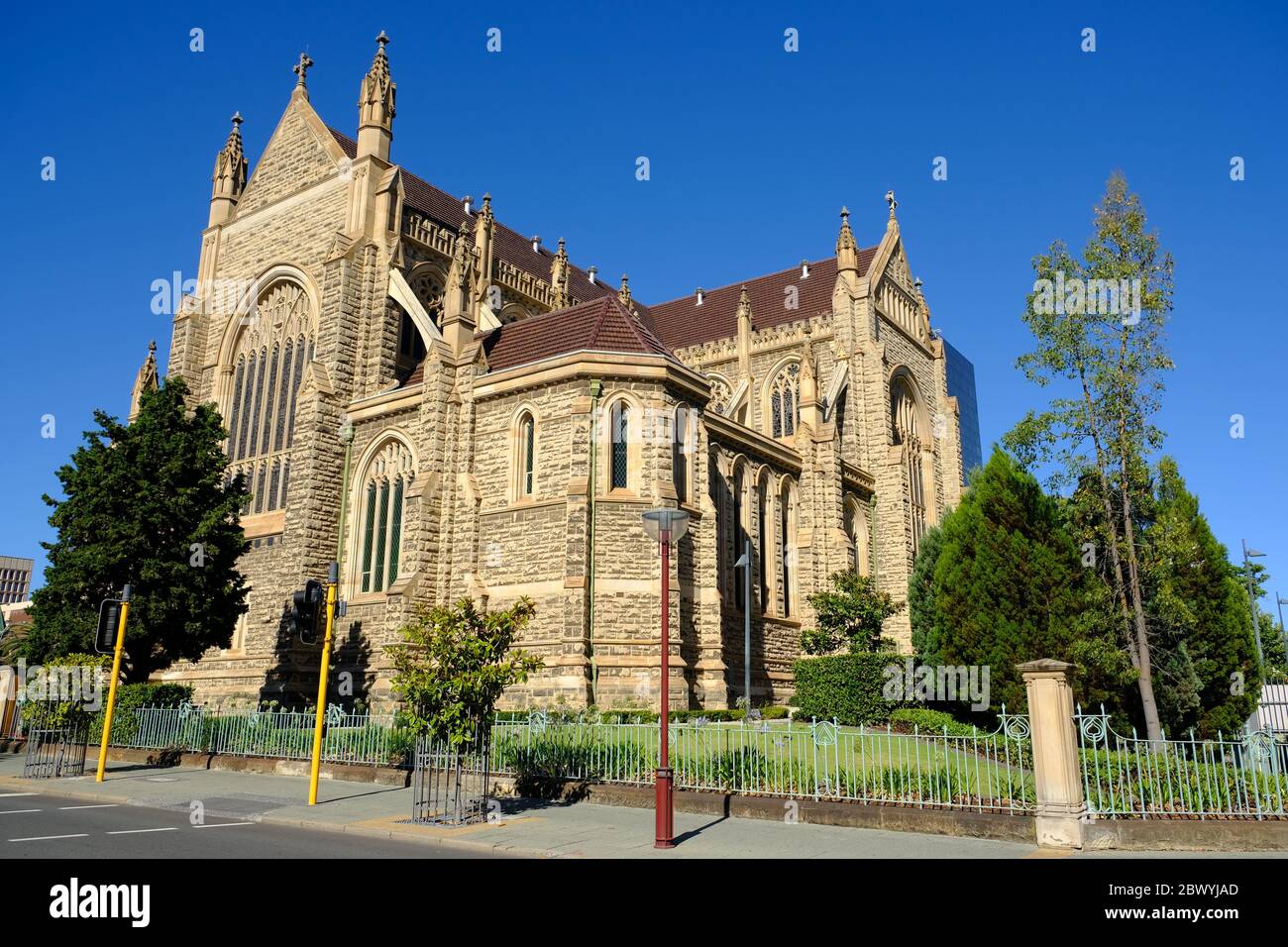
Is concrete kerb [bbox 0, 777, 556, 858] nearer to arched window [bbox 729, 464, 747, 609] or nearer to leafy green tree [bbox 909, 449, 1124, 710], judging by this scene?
leafy green tree [bbox 909, 449, 1124, 710]

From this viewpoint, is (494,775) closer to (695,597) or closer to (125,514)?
(695,597)

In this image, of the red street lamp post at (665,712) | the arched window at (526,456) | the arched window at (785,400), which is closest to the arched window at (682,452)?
the arched window at (526,456)

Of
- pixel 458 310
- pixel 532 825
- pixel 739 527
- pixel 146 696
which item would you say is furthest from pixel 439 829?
pixel 739 527

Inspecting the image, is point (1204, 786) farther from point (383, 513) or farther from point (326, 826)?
point (383, 513)

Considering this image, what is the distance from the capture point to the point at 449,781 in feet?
41.4

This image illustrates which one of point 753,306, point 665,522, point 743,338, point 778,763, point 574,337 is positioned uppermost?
point 753,306

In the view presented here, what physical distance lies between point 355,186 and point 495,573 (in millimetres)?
15395

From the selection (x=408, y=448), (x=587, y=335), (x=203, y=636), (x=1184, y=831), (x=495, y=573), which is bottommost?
(x=1184, y=831)

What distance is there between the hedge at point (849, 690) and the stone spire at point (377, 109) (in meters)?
22.5

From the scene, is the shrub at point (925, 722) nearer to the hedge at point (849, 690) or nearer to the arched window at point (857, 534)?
the hedge at point (849, 690)

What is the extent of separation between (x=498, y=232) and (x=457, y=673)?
30455mm

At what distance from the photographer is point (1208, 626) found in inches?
1169

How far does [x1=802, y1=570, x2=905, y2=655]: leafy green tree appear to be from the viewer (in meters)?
26.4

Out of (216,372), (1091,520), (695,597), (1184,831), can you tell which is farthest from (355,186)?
(1184,831)
